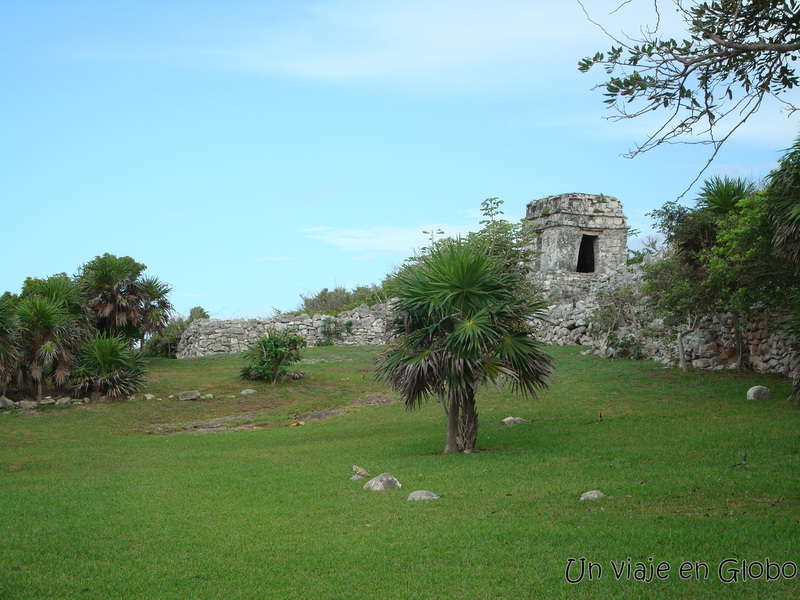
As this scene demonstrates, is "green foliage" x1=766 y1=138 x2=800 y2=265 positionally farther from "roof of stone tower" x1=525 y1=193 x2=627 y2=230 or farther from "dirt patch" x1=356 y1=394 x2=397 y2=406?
"roof of stone tower" x1=525 y1=193 x2=627 y2=230

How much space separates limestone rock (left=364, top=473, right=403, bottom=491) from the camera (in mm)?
8977

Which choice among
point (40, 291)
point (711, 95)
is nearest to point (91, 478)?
point (711, 95)

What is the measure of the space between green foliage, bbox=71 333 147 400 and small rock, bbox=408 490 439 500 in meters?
14.3

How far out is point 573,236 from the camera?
28.1m

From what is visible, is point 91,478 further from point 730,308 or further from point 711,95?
point 730,308

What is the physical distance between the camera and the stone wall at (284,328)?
31.9 metres

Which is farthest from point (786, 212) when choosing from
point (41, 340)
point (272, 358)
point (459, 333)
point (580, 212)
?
point (41, 340)

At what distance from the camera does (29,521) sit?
7.94 metres

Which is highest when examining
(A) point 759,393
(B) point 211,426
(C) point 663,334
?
(C) point 663,334

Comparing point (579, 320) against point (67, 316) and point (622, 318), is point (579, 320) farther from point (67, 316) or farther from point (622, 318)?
point (67, 316)

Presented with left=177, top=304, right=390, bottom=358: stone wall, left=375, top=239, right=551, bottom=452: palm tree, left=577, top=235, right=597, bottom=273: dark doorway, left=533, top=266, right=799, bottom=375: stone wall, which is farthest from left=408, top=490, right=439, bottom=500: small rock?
left=177, top=304, right=390, bottom=358: stone wall

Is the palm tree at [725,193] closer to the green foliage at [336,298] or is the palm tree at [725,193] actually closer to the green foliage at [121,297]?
the green foliage at [121,297]

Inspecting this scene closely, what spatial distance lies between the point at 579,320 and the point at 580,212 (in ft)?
13.8

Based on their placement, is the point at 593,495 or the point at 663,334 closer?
the point at 593,495
